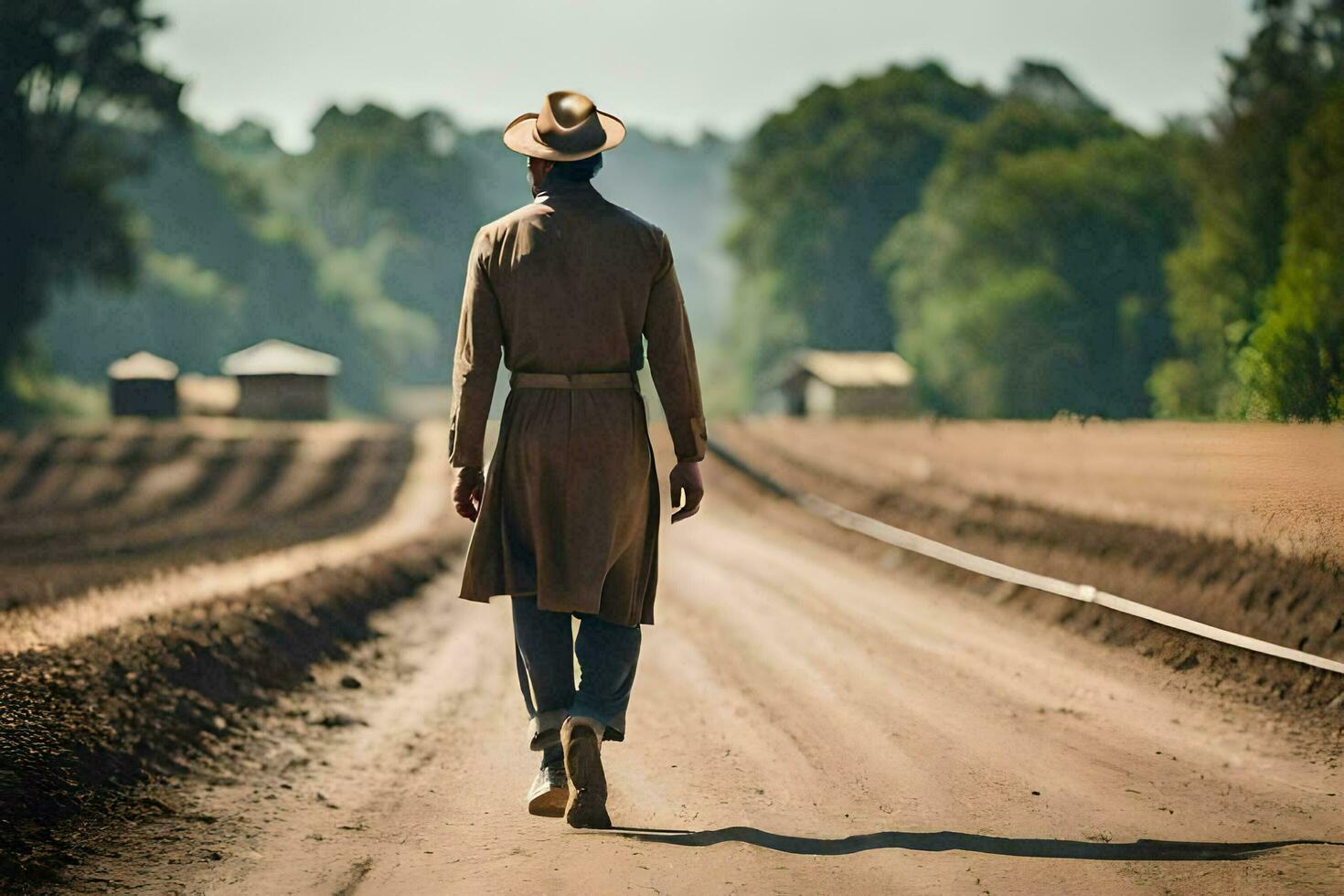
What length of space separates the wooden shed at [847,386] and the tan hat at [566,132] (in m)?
47.6

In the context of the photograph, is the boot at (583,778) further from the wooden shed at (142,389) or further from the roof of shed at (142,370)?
the roof of shed at (142,370)

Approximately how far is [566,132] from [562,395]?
932mm

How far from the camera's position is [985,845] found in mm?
3873

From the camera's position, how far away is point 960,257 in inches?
2311

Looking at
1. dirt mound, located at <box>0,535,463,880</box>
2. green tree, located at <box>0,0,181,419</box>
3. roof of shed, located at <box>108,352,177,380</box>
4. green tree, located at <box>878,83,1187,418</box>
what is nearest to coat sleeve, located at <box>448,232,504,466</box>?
dirt mound, located at <box>0,535,463,880</box>

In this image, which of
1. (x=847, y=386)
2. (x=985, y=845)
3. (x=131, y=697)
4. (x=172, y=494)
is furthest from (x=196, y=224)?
(x=985, y=845)

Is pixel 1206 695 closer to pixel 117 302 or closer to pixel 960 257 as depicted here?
pixel 960 257

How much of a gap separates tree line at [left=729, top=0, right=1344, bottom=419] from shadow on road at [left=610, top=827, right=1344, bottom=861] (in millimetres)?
2450

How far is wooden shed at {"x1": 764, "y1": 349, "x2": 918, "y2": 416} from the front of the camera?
52.0 metres

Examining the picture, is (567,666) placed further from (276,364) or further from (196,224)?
(196,224)

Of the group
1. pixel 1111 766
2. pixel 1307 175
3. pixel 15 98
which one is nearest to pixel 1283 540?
pixel 1111 766

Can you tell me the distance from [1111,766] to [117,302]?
75.2m

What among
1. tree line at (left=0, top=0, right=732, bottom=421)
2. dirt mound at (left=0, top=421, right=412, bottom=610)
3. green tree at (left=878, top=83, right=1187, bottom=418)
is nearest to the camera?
dirt mound at (left=0, top=421, right=412, bottom=610)

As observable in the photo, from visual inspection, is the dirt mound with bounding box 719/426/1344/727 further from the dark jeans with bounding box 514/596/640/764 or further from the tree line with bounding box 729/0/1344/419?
the dark jeans with bounding box 514/596/640/764
